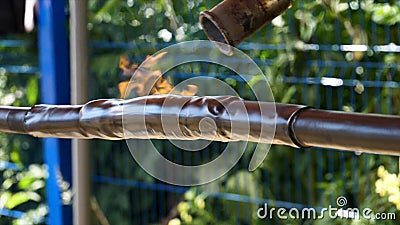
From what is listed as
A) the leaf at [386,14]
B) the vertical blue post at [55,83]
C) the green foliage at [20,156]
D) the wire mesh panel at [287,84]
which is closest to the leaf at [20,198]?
the green foliage at [20,156]

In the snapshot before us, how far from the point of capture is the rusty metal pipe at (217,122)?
1.01 metres

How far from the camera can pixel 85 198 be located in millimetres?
2375

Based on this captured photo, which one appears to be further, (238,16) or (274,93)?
(274,93)

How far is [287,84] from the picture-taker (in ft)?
7.73

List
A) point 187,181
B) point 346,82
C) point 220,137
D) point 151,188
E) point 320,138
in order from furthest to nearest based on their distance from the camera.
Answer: point 151,188 → point 187,181 → point 346,82 → point 220,137 → point 320,138

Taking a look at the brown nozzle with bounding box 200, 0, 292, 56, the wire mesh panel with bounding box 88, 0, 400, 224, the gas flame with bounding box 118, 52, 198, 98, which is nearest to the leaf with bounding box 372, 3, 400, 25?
the wire mesh panel with bounding box 88, 0, 400, 224

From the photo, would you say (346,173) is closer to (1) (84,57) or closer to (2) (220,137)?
(1) (84,57)

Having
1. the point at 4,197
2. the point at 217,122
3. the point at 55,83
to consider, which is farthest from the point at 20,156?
the point at 217,122

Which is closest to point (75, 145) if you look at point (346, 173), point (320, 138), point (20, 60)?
point (346, 173)

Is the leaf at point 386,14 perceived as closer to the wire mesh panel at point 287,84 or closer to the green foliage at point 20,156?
the wire mesh panel at point 287,84

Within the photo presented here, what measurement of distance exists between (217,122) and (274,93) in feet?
4.03

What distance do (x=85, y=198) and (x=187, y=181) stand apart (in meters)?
0.35

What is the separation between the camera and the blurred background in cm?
217

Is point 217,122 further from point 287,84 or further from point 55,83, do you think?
point 55,83
